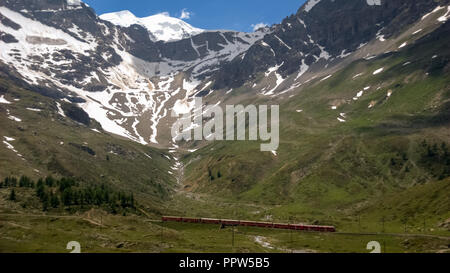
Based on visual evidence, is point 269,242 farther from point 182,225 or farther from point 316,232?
point 182,225

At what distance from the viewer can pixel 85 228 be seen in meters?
150

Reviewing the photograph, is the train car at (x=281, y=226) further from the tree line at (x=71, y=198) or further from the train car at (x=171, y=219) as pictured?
the tree line at (x=71, y=198)

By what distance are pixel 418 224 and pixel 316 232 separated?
38535mm

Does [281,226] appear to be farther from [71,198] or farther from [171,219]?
[71,198]
